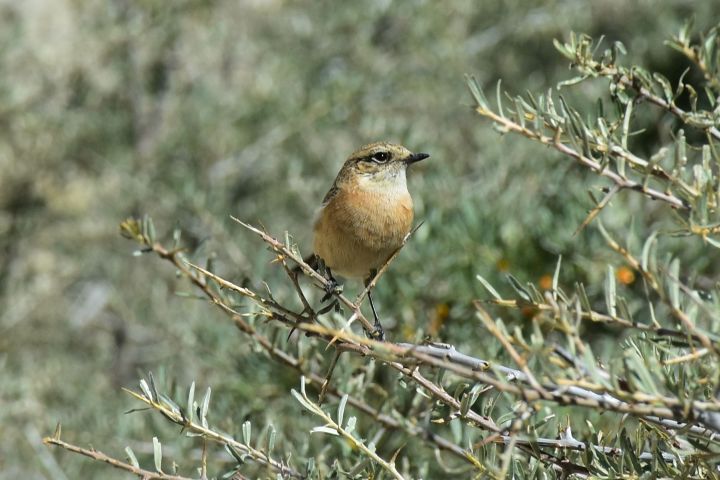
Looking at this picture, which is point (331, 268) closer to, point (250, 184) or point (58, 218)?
point (250, 184)

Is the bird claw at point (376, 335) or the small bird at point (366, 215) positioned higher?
the bird claw at point (376, 335)

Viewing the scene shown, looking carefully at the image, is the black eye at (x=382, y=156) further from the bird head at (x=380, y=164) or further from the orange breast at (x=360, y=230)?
the orange breast at (x=360, y=230)

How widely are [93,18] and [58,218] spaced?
4.94ft

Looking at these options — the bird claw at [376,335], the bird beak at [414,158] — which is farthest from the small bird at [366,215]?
the bird claw at [376,335]

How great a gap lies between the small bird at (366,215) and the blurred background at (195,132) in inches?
23.5

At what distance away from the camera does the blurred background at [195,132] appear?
4633mm

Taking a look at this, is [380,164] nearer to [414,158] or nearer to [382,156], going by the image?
[382,156]

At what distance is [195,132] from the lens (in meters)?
5.88

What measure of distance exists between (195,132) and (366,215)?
124 inches

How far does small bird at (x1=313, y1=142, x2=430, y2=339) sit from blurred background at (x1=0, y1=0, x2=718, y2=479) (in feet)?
1.96

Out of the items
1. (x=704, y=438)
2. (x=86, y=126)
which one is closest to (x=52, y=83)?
(x=86, y=126)

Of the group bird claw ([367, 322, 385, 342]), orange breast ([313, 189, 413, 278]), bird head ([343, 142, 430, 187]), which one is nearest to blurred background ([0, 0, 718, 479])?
bird head ([343, 142, 430, 187])

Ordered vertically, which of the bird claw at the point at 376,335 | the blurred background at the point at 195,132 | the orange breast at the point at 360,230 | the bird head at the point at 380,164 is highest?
the bird claw at the point at 376,335

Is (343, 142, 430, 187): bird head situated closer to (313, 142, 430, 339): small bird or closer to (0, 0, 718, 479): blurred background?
(313, 142, 430, 339): small bird
